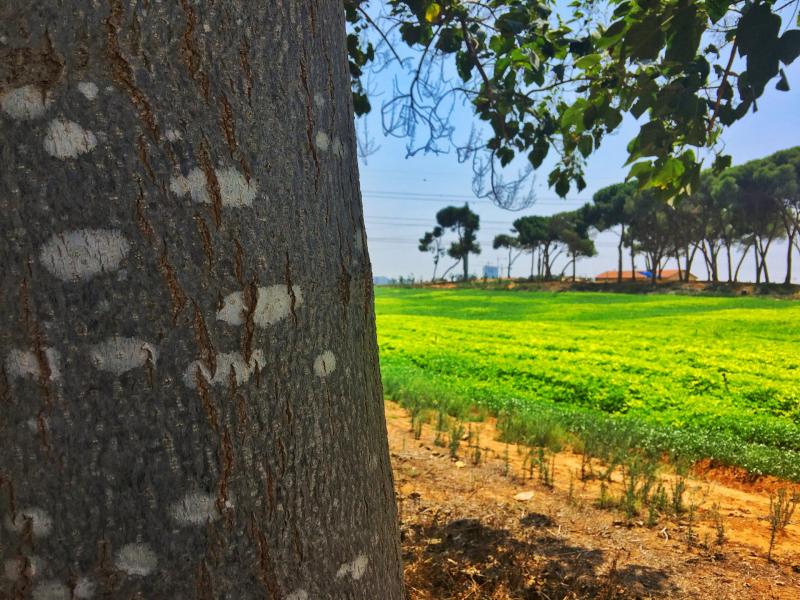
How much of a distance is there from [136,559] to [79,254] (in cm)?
39

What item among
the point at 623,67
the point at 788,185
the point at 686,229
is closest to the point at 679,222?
the point at 686,229

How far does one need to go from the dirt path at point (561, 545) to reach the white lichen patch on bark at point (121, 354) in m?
1.75

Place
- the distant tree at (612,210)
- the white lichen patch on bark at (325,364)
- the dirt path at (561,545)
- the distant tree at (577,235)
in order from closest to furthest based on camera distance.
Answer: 1. the white lichen patch on bark at (325,364)
2. the dirt path at (561,545)
3. the distant tree at (612,210)
4. the distant tree at (577,235)

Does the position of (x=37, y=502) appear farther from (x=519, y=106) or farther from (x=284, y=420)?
(x=519, y=106)

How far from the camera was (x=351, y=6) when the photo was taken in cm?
326

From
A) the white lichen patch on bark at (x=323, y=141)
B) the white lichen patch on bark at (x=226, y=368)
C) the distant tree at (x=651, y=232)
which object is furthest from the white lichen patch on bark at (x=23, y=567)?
the distant tree at (x=651, y=232)

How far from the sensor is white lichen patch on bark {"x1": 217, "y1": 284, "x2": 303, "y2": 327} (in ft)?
2.58

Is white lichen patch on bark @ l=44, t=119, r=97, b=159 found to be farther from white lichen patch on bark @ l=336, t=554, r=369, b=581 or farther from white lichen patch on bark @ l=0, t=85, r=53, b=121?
white lichen patch on bark @ l=336, t=554, r=369, b=581

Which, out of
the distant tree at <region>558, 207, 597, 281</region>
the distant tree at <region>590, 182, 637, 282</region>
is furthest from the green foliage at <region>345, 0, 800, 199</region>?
the distant tree at <region>558, 207, 597, 281</region>

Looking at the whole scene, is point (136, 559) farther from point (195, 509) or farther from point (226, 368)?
point (226, 368)

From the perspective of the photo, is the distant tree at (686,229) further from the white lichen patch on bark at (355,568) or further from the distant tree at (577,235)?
the white lichen patch on bark at (355,568)

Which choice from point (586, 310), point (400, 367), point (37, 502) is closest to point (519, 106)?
point (37, 502)

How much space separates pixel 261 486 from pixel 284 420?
0.30 feet

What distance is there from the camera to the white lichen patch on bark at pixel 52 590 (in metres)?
0.73
